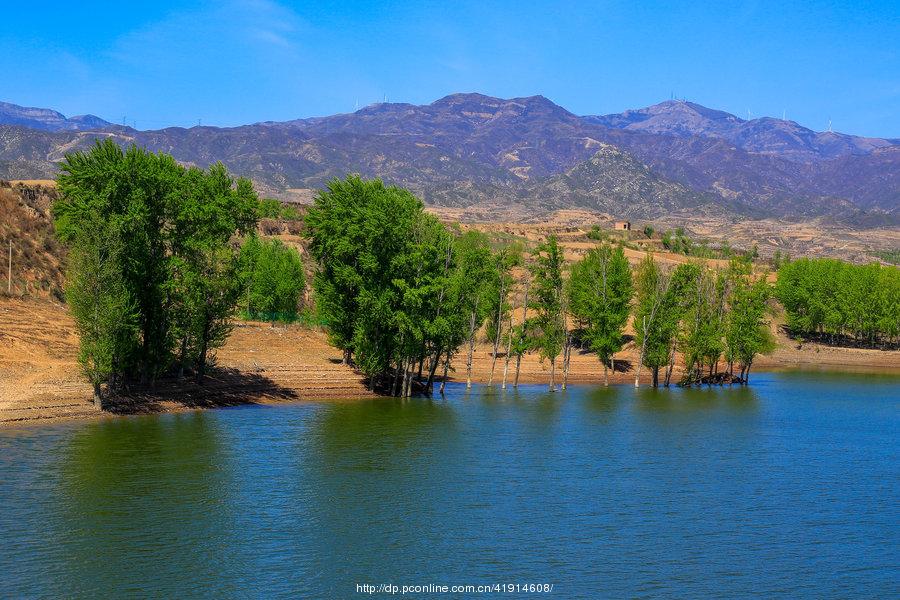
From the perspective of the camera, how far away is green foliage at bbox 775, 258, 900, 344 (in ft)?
429

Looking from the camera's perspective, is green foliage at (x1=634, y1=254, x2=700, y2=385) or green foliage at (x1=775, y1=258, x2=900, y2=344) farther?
green foliage at (x1=775, y1=258, x2=900, y2=344)

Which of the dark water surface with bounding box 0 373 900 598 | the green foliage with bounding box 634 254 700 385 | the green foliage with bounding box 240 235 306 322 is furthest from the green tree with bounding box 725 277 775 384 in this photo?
the green foliage with bounding box 240 235 306 322

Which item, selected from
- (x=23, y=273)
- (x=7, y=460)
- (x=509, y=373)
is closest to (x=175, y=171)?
(x=7, y=460)

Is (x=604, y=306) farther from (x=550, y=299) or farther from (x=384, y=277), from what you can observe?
(x=384, y=277)

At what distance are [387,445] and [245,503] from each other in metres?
15.1

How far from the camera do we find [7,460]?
4338 centimetres

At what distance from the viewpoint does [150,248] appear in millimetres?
61062

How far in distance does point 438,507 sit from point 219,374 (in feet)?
117

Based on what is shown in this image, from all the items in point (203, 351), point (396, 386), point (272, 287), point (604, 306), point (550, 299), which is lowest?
point (396, 386)

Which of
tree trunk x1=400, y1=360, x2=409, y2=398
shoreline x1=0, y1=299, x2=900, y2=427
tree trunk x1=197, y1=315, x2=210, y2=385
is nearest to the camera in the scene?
shoreline x1=0, y1=299, x2=900, y2=427

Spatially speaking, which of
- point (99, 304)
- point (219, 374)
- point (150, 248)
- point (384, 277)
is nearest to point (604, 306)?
point (384, 277)

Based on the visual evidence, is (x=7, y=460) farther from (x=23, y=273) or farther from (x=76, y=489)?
(x=23, y=273)

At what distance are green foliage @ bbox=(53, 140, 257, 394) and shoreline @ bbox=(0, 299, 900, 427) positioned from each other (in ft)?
8.15

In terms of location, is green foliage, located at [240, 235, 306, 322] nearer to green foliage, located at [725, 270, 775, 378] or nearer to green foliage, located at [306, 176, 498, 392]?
green foliage, located at [306, 176, 498, 392]
